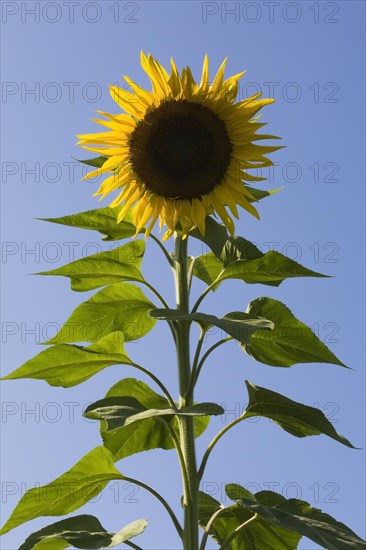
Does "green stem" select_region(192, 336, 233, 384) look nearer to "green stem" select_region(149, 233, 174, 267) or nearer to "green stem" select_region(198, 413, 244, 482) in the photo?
"green stem" select_region(198, 413, 244, 482)

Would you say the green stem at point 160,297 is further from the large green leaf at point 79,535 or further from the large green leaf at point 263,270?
the large green leaf at point 79,535

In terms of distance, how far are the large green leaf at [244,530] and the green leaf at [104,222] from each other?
1225mm

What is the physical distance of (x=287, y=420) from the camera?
355cm

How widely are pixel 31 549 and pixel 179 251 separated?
1.36 meters

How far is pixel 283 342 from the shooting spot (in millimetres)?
3623

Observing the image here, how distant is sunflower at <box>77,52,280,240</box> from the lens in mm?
3654

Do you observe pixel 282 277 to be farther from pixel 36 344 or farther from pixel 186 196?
pixel 36 344

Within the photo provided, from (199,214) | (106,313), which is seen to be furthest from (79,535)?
(199,214)

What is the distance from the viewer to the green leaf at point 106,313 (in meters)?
3.72

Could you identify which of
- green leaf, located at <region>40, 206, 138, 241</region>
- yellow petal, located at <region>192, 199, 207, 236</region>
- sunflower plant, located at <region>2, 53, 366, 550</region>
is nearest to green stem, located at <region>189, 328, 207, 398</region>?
sunflower plant, located at <region>2, 53, 366, 550</region>

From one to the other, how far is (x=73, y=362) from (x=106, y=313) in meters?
0.30

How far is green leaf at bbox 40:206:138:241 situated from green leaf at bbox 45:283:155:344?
230 millimetres

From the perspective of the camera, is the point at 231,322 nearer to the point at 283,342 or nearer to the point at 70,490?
the point at 283,342

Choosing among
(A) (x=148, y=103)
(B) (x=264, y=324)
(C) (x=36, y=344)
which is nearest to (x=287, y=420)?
(B) (x=264, y=324)
